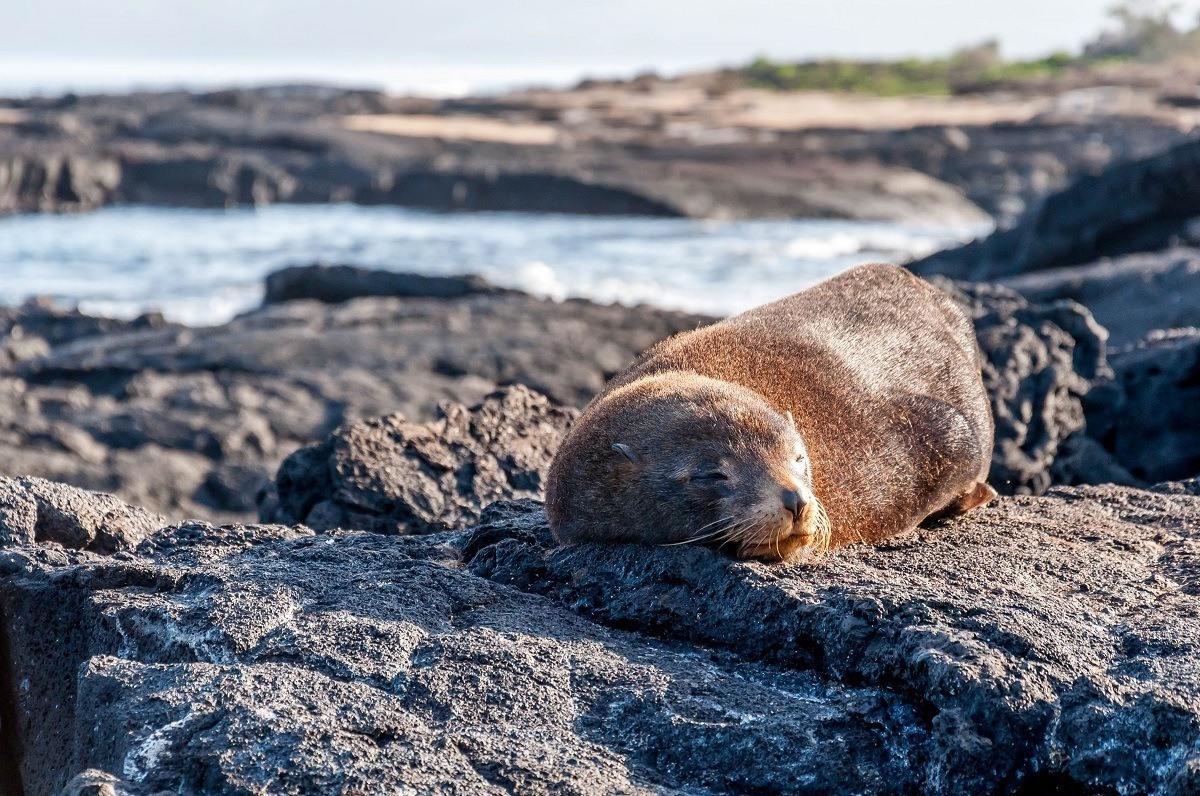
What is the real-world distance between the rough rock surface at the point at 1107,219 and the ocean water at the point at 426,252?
4.34 meters

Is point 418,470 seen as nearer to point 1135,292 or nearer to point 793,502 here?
point 793,502

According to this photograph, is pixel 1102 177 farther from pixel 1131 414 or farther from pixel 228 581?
pixel 228 581

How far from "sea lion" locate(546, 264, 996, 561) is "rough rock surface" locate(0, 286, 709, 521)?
473cm

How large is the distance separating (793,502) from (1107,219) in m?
13.1

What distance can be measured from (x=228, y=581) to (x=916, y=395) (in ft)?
9.90

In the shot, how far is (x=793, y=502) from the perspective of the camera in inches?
169

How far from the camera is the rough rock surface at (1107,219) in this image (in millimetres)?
→ 15328

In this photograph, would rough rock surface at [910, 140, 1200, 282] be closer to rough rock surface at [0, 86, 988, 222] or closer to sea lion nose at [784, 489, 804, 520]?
sea lion nose at [784, 489, 804, 520]

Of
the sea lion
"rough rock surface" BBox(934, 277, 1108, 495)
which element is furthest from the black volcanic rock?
the sea lion

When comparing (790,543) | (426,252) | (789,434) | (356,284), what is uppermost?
(789,434)

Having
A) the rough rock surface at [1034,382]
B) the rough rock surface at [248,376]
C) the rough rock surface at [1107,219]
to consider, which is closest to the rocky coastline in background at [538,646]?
the rough rock surface at [1034,382]

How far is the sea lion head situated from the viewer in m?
4.38

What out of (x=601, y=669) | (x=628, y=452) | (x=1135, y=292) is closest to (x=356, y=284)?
(x=1135, y=292)

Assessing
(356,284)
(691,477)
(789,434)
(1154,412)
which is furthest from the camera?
(356,284)
